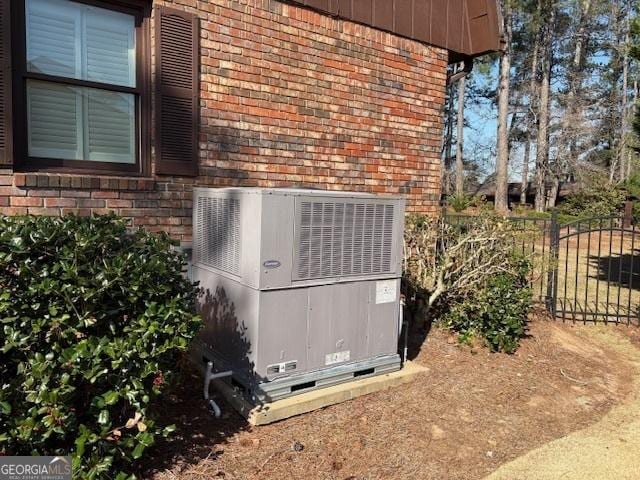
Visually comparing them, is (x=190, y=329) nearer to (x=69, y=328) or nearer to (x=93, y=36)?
(x=69, y=328)

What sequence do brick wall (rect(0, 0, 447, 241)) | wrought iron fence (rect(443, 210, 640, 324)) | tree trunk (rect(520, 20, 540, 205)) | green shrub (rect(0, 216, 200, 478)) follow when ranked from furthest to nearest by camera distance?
1. tree trunk (rect(520, 20, 540, 205))
2. wrought iron fence (rect(443, 210, 640, 324))
3. brick wall (rect(0, 0, 447, 241))
4. green shrub (rect(0, 216, 200, 478))

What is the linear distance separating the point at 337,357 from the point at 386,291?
2.17 ft

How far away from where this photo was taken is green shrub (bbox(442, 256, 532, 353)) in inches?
205

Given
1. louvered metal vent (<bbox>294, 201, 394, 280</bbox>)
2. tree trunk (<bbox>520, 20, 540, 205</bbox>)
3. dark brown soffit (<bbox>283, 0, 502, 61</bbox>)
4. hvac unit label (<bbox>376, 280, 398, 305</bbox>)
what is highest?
tree trunk (<bbox>520, 20, 540, 205</bbox>)

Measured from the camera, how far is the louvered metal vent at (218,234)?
355 centimetres

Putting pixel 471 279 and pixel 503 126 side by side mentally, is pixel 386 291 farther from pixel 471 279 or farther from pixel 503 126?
pixel 503 126

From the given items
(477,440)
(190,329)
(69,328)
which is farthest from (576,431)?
(69,328)

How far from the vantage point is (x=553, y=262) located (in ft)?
20.3

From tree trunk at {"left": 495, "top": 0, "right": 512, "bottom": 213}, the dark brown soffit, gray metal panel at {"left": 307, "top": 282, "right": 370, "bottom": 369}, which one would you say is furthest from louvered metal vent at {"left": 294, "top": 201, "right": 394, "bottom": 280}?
tree trunk at {"left": 495, "top": 0, "right": 512, "bottom": 213}

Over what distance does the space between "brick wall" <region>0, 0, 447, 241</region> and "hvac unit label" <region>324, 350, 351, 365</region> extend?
1825mm

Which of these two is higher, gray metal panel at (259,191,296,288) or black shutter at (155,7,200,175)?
black shutter at (155,7,200,175)

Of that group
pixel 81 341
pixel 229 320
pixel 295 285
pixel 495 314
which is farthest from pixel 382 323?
pixel 81 341

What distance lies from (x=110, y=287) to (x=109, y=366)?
397mm

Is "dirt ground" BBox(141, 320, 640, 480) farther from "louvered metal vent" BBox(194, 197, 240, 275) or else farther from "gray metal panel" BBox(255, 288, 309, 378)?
"louvered metal vent" BBox(194, 197, 240, 275)
